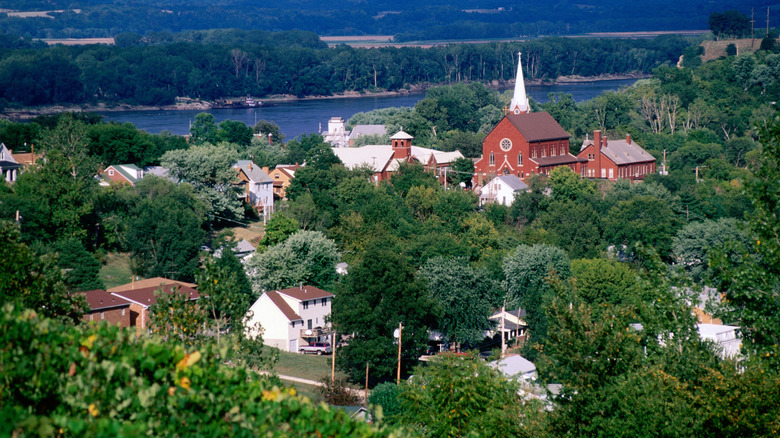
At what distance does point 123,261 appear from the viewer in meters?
35.6

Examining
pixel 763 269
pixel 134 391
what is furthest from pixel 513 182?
pixel 134 391

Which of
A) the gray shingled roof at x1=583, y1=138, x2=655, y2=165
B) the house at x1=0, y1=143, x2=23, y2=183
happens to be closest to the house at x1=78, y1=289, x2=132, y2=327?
the house at x1=0, y1=143, x2=23, y2=183

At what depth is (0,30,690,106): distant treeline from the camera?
123413 mm

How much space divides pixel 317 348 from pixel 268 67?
409 ft

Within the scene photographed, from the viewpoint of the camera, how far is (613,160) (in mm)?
58375

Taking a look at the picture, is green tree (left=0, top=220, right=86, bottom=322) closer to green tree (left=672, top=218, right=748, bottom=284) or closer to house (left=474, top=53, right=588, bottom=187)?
green tree (left=672, top=218, right=748, bottom=284)

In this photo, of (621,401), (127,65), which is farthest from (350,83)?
(621,401)

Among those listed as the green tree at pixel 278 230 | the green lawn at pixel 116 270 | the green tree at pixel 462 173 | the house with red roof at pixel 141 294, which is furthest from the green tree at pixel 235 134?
the house with red roof at pixel 141 294

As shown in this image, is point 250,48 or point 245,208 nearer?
point 245,208

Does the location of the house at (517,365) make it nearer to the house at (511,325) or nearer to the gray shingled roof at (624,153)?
the house at (511,325)

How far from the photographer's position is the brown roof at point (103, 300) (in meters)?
27.0

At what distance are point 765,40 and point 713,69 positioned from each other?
1219 cm

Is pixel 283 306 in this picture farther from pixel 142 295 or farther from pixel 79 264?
pixel 79 264

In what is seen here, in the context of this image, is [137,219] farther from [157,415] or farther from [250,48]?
[250,48]
